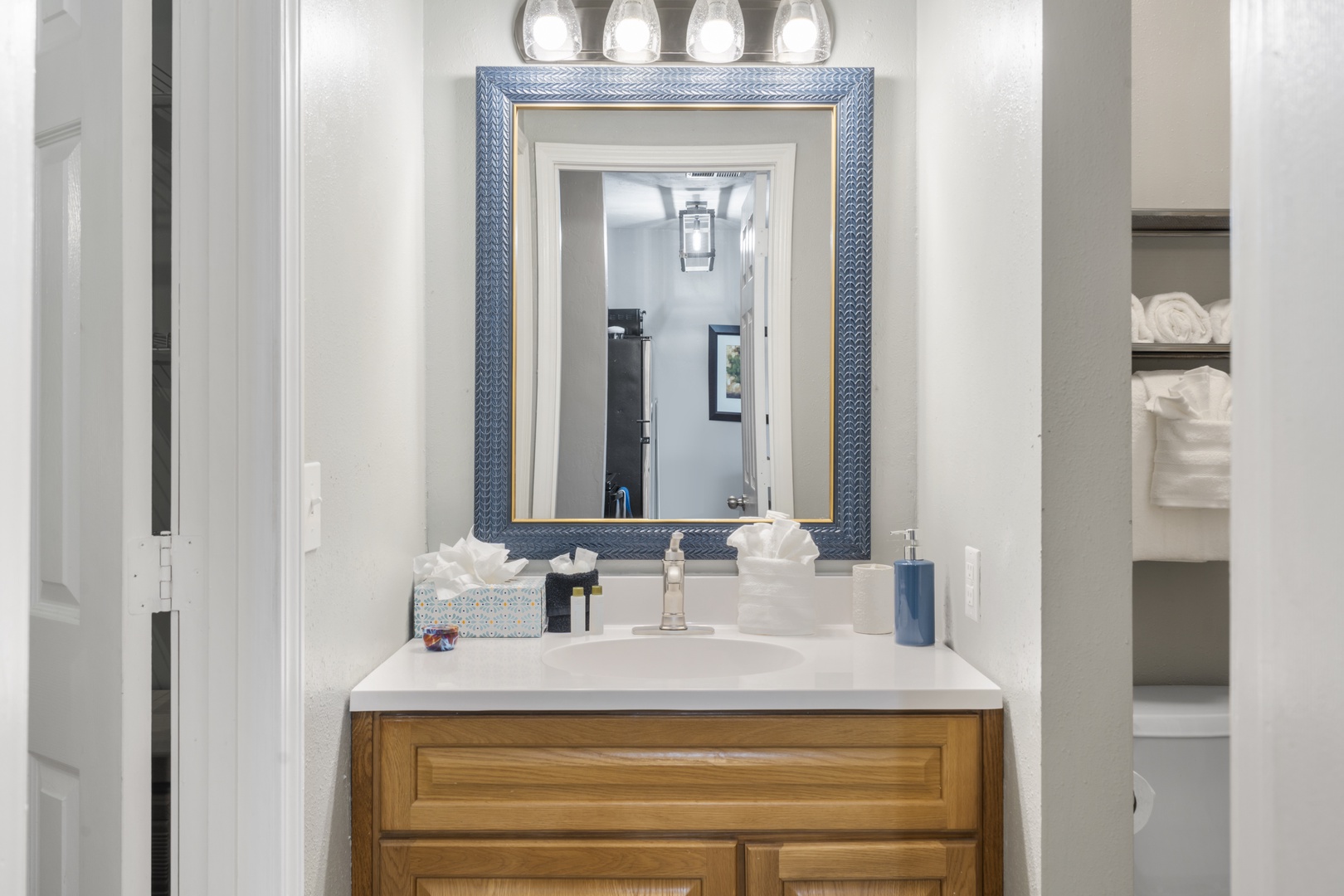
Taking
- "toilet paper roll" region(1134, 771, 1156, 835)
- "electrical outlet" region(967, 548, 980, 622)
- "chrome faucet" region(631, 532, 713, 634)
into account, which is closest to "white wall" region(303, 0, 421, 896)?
"chrome faucet" region(631, 532, 713, 634)

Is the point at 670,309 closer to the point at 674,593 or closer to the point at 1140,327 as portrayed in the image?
the point at 674,593

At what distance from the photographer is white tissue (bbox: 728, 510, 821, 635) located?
1.68 m

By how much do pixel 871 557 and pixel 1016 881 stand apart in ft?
2.32

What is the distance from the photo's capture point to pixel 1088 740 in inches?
45.4

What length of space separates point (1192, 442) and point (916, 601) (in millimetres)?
575

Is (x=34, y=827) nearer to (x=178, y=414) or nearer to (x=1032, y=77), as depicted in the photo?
(x=178, y=414)

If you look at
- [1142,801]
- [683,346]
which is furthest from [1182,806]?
[683,346]

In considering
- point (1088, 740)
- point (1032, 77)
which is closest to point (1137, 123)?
point (1032, 77)

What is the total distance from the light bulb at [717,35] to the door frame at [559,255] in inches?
7.8

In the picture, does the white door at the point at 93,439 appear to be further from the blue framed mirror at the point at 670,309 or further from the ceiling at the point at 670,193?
the ceiling at the point at 670,193

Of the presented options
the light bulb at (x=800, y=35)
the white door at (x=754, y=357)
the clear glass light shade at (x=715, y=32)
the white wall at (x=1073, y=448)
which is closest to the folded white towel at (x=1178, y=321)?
the white wall at (x=1073, y=448)

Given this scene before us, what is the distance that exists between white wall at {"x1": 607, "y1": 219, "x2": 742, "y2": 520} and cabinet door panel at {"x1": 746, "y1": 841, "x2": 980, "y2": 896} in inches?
28.5

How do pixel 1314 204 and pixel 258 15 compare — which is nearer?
→ pixel 1314 204

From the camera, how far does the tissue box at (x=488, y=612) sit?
1.65 m
